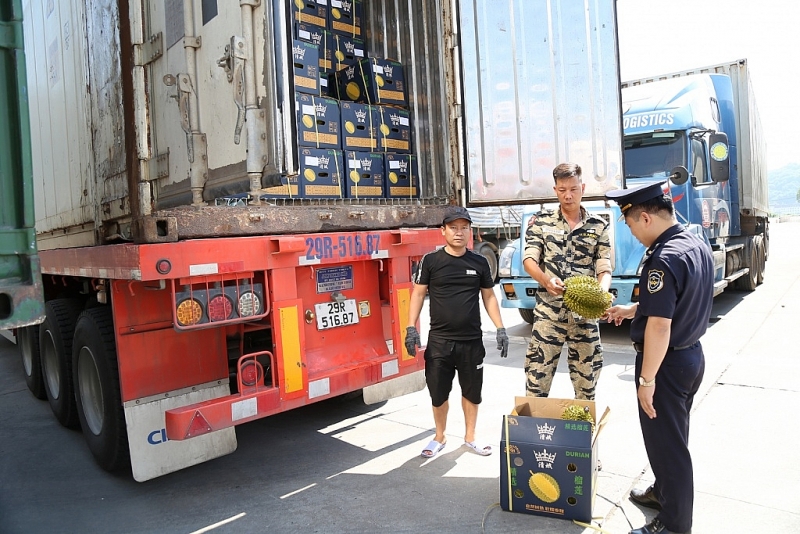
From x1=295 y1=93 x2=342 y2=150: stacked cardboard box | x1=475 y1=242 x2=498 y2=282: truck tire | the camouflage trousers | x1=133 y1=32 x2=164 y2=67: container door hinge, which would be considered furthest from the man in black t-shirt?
x1=475 y1=242 x2=498 y2=282: truck tire

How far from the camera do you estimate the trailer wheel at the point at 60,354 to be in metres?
4.56

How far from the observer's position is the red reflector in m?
3.24

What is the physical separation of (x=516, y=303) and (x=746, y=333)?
2.70 meters

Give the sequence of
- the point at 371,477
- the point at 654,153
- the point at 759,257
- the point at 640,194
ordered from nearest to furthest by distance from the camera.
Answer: the point at 640,194 < the point at 371,477 < the point at 654,153 < the point at 759,257

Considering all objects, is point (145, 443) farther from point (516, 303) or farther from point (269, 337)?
point (516, 303)

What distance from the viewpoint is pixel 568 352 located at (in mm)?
3633

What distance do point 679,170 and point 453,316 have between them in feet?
15.8

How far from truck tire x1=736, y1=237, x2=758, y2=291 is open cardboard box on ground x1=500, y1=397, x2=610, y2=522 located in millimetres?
9295

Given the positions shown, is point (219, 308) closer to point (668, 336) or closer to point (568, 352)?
point (568, 352)

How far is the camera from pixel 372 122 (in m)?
5.29

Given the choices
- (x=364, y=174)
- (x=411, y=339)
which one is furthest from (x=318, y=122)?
(x=411, y=339)

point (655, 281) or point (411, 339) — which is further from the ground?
point (655, 281)

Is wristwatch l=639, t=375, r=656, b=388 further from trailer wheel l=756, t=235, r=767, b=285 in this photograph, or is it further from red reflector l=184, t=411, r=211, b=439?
trailer wheel l=756, t=235, r=767, b=285

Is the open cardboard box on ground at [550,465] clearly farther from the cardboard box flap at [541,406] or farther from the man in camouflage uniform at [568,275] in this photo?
the man in camouflage uniform at [568,275]
